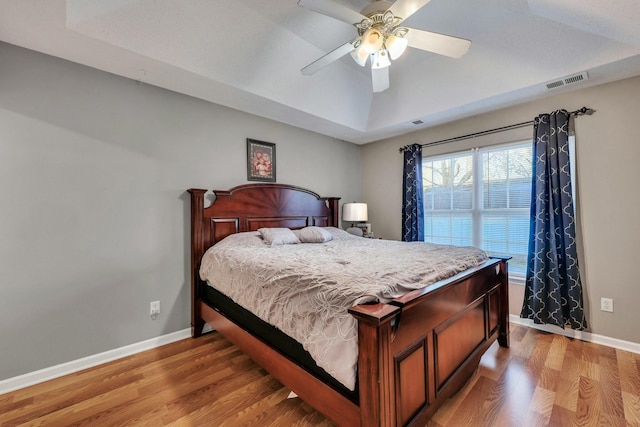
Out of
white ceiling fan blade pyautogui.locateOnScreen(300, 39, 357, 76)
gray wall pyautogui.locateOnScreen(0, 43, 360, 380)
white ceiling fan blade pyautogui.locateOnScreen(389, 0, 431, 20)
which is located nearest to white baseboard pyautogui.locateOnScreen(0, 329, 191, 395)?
gray wall pyautogui.locateOnScreen(0, 43, 360, 380)

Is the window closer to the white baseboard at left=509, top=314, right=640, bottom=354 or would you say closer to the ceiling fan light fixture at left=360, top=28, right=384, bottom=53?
the white baseboard at left=509, top=314, right=640, bottom=354

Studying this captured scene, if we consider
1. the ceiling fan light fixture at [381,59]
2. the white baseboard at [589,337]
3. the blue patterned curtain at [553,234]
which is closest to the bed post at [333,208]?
the ceiling fan light fixture at [381,59]

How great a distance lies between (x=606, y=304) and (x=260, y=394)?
3.16m

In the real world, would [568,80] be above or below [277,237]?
above

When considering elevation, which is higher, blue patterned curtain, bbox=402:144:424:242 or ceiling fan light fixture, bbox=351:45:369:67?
ceiling fan light fixture, bbox=351:45:369:67

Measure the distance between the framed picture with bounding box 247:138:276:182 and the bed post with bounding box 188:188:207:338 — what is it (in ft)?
2.34

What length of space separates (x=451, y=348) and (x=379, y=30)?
212 centimetres

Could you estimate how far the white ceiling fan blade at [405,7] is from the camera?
1.65 meters

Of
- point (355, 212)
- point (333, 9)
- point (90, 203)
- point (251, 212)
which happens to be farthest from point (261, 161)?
point (333, 9)

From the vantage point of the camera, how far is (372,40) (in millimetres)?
1848

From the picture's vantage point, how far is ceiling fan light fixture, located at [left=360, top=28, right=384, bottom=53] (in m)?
1.83

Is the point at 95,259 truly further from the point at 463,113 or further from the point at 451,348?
the point at 463,113

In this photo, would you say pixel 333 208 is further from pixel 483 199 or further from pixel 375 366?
pixel 375 366

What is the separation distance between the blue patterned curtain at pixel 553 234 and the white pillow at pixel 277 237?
253 centimetres
